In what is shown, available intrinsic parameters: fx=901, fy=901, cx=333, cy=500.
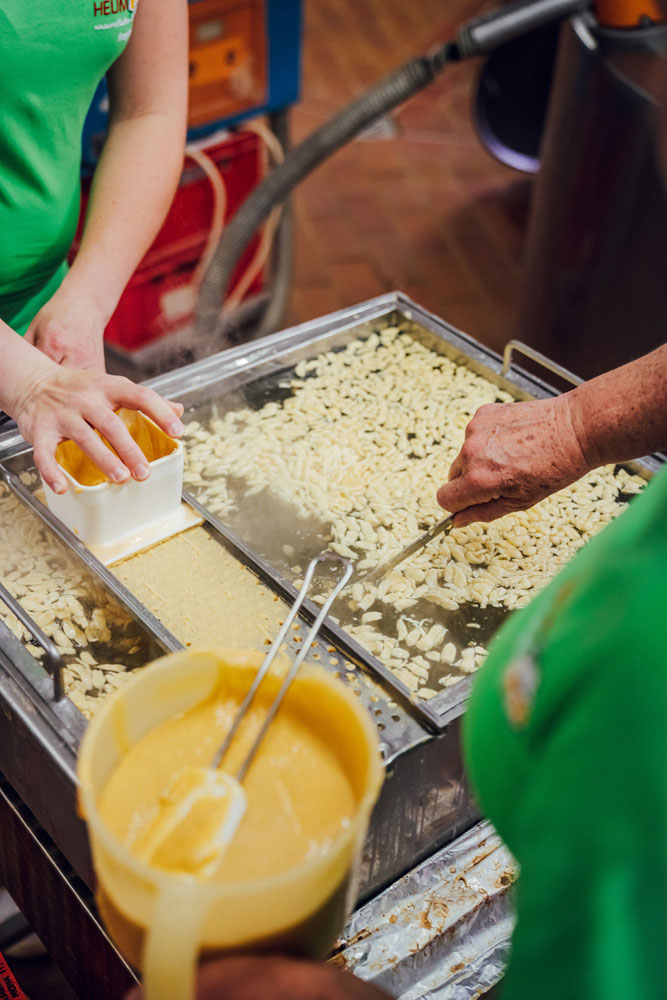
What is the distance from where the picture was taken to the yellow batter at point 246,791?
62 centimetres

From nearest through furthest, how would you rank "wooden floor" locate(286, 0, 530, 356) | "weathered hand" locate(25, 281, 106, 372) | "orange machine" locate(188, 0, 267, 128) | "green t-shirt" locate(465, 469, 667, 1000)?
"green t-shirt" locate(465, 469, 667, 1000), "weathered hand" locate(25, 281, 106, 372), "orange machine" locate(188, 0, 267, 128), "wooden floor" locate(286, 0, 530, 356)

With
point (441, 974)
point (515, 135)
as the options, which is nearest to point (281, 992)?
point (441, 974)

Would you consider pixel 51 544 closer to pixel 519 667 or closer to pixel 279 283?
pixel 519 667

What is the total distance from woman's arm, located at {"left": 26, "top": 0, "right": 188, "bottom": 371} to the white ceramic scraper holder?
0.18 metres

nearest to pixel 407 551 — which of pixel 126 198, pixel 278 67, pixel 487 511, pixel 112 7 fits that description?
pixel 487 511

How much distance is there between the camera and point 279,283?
3.15 m

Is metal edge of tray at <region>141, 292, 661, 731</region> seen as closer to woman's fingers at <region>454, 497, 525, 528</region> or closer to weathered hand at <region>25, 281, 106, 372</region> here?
weathered hand at <region>25, 281, 106, 372</region>

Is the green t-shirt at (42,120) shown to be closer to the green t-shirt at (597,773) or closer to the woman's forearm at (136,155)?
the woman's forearm at (136,155)

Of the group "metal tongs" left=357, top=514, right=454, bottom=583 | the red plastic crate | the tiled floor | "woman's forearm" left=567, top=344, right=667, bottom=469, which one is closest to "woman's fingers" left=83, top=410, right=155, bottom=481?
"metal tongs" left=357, top=514, right=454, bottom=583

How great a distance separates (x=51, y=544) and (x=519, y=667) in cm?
79

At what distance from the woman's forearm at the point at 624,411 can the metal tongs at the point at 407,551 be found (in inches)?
8.8

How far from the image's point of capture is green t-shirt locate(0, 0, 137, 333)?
1.17 m

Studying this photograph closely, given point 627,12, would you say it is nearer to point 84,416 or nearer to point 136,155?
point 136,155

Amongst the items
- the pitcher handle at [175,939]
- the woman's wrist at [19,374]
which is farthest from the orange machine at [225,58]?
the pitcher handle at [175,939]
